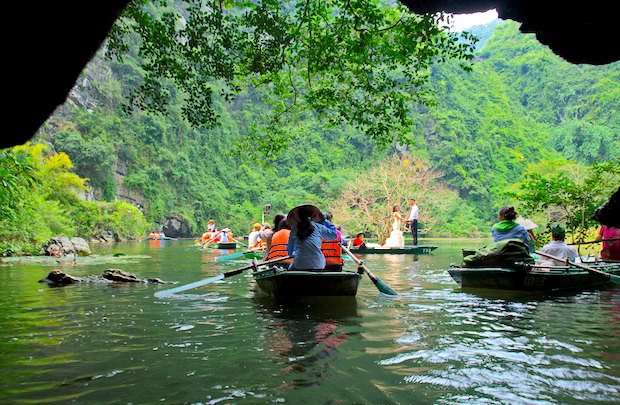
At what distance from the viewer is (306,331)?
13.9ft

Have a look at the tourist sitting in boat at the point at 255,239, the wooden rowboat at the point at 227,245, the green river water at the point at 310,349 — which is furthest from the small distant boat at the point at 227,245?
the green river water at the point at 310,349

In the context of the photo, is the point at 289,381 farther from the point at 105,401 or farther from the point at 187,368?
the point at 105,401

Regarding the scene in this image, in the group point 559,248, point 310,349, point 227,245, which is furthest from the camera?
point 227,245

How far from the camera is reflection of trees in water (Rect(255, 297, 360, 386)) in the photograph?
10.4ft

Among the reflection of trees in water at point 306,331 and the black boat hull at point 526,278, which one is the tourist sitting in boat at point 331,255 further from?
the black boat hull at point 526,278

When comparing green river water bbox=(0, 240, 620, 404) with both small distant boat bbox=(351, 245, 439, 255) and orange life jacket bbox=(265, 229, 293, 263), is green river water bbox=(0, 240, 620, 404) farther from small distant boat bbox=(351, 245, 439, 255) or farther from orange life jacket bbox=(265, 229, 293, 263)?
small distant boat bbox=(351, 245, 439, 255)

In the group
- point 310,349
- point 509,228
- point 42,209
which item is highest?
point 42,209

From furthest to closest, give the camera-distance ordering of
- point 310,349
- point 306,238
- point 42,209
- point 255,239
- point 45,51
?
point 42,209 < point 255,239 < point 306,238 < point 310,349 < point 45,51

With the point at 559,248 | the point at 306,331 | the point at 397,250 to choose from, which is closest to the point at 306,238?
the point at 306,331

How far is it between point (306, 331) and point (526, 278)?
12.2 ft

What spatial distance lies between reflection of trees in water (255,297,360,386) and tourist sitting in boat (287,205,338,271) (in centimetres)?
46

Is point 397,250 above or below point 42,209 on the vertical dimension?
below

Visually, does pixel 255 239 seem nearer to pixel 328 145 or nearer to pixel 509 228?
pixel 509 228

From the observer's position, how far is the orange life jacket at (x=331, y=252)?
635cm
